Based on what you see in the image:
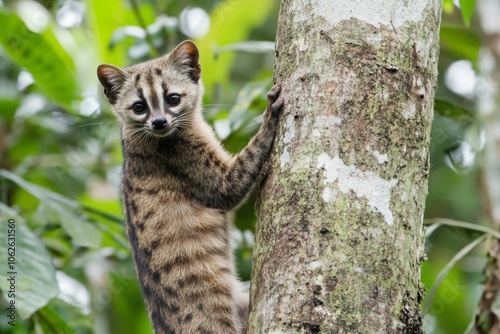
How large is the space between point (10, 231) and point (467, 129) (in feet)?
14.9

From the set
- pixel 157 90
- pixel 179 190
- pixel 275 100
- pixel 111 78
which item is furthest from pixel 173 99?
pixel 275 100

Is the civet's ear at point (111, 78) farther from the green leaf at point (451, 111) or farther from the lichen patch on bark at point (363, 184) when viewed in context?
the lichen patch on bark at point (363, 184)

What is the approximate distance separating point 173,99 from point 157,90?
6.6 inches

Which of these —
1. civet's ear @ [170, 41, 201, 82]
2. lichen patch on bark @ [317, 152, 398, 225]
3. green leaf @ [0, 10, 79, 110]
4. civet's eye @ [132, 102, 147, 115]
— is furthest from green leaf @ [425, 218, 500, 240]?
green leaf @ [0, 10, 79, 110]

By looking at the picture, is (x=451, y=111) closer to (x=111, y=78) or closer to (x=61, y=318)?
(x=111, y=78)

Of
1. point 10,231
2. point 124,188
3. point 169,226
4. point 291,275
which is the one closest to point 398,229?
point 291,275

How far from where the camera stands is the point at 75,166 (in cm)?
838

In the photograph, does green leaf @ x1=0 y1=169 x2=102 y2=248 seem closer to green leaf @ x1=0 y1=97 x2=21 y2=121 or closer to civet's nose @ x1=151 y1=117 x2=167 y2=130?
civet's nose @ x1=151 y1=117 x2=167 y2=130

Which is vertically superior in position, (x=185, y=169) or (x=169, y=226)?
(x=185, y=169)

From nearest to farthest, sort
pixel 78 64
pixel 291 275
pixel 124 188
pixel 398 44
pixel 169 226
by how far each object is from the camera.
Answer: pixel 291 275 < pixel 398 44 < pixel 169 226 < pixel 124 188 < pixel 78 64

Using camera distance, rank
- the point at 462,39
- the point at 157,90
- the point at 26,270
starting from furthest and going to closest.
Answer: the point at 462,39, the point at 157,90, the point at 26,270

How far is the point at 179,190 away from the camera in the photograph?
5648 millimetres

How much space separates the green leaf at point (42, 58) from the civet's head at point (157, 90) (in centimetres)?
128

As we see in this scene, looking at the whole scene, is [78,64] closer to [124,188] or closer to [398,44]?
[124,188]
